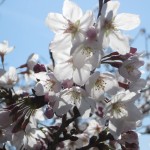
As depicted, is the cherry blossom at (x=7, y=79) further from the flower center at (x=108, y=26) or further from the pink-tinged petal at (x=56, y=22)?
the flower center at (x=108, y=26)

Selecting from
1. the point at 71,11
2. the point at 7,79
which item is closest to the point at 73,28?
the point at 71,11

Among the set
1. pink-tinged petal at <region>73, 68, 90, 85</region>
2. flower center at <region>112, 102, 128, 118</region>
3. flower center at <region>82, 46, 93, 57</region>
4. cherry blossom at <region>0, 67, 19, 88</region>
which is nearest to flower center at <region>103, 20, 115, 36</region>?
flower center at <region>82, 46, 93, 57</region>

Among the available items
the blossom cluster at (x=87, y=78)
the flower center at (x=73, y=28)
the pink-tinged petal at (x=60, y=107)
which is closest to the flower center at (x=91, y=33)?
the blossom cluster at (x=87, y=78)

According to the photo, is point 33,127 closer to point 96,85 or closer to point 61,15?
point 96,85

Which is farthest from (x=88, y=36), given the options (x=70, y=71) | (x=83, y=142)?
(x=83, y=142)

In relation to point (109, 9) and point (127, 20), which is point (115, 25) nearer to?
point (127, 20)

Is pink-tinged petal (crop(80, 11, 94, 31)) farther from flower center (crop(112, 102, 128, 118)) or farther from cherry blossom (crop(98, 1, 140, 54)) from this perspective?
flower center (crop(112, 102, 128, 118))

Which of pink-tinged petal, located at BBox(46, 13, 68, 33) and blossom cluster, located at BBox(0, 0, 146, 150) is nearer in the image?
blossom cluster, located at BBox(0, 0, 146, 150)
